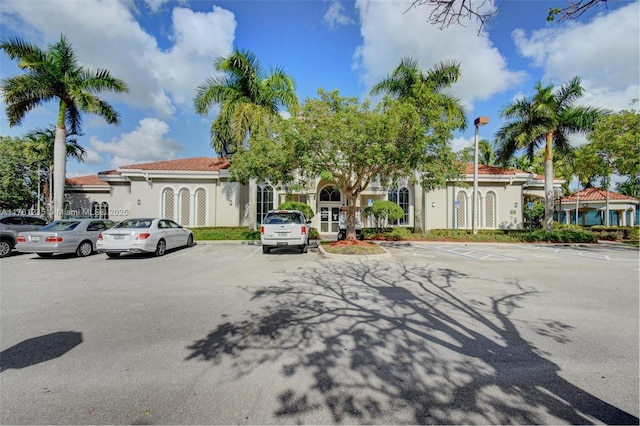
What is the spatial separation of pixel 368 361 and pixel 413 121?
401 inches

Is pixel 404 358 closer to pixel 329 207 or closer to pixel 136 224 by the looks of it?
pixel 136 224

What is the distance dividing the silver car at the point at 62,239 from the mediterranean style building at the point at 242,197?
8911 millimetres

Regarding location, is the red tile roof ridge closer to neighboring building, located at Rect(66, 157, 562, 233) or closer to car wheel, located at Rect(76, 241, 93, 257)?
neighboring building, located at Rect(66, 157, 562, 233)

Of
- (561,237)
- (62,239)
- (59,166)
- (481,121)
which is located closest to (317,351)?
(62,239)

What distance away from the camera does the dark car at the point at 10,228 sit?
1184 cm

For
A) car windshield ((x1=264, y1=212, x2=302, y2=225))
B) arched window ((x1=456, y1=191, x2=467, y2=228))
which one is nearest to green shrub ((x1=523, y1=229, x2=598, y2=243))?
arched window ((x1=456, y1=191, x2=467, y2=228))

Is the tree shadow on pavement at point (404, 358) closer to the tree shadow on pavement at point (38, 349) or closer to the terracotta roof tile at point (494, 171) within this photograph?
the tree shadow on pavement at point (38, 349)

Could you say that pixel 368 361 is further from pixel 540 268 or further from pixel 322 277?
pixel 540 268

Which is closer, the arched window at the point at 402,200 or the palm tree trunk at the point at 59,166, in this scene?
the palm tree trunk at the point at 59,166

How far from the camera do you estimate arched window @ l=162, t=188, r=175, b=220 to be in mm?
21328

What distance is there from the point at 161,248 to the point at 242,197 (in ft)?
35.1

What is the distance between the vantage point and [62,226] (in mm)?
11703

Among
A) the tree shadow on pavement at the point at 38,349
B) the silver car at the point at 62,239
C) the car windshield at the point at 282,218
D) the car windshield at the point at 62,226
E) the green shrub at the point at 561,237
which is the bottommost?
the tree shadow on pavement at the point at 38,349

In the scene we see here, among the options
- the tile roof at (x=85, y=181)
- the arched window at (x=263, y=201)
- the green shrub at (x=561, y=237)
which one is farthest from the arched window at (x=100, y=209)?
the green shrub at (x=561, y=237)
